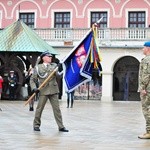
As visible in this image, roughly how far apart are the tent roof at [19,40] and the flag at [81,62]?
13910 millimetres

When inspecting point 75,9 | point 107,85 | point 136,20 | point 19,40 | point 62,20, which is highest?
point 75,9

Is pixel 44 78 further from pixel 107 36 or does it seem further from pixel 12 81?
pixel 107 36

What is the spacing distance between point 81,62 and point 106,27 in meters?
22.9

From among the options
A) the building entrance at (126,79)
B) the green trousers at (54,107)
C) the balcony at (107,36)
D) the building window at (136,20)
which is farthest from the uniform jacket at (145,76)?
the building window at (136,20)

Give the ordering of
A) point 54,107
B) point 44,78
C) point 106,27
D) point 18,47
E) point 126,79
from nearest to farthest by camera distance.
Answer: point 54,107 < point 44,78 < point 18,47 < point 126,79 < point 106,27

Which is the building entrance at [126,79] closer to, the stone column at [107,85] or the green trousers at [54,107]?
the stone column at [107,85]

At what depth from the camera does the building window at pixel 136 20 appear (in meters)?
35.2

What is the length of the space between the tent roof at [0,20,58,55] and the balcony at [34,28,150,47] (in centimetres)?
671

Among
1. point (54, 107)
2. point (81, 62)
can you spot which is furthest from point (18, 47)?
point (54, 107)

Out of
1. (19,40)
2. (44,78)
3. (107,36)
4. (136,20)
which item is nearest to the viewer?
(44,78)

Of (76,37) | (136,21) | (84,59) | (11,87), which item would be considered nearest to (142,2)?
(136,21)

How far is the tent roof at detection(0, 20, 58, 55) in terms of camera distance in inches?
1050

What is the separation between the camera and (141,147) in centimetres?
912

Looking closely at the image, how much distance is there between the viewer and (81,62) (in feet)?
41.4
